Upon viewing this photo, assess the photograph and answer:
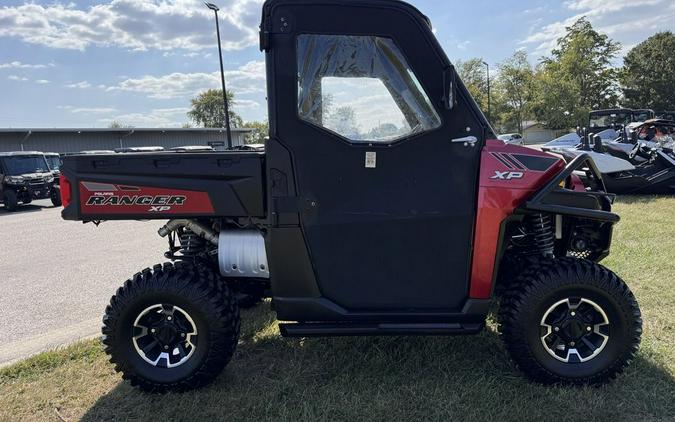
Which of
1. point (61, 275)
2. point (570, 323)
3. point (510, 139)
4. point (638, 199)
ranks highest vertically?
point (510, 139)

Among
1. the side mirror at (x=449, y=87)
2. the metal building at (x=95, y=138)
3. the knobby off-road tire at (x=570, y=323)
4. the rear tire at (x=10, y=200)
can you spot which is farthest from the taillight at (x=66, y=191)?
the metal building at (x=95, y=138)

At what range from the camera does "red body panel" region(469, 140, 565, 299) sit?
279 centimetres

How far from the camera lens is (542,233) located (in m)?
3.21

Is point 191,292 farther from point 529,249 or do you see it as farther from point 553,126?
point 553,126

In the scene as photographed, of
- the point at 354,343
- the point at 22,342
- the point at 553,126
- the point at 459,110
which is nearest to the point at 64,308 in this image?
the point at 22,342

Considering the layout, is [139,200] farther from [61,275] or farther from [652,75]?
[652,75]

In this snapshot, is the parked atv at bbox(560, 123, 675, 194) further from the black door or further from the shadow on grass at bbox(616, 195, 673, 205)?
the black door

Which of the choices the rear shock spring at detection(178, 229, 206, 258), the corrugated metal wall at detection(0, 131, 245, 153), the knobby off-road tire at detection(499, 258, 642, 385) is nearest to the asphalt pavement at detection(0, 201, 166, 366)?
the rear shock spring at detection(178, 229, 206, 258)

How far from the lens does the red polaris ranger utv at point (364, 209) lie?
9.16ft

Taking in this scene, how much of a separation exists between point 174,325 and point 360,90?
1.91 m

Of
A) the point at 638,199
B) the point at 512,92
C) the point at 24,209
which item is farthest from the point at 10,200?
the point at 512,92

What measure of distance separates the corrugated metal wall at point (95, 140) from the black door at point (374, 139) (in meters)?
33.4

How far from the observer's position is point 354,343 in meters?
3.56

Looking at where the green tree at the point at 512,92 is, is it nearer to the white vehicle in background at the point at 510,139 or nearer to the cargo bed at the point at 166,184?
the white vehicle in background at the point at 510,139
